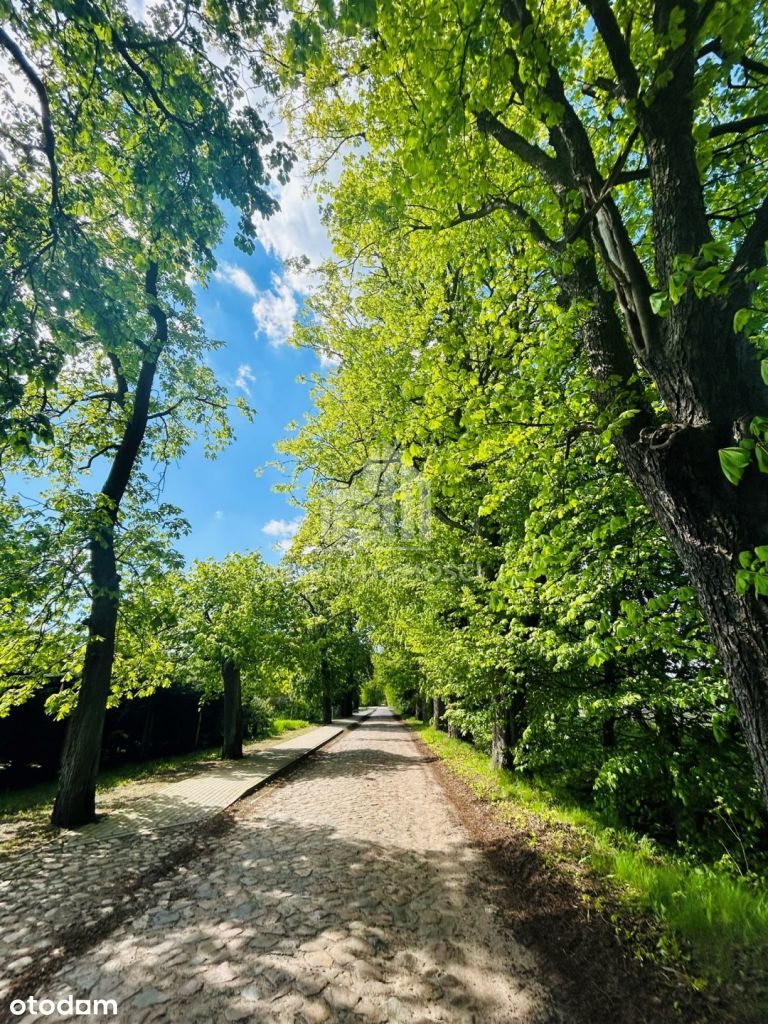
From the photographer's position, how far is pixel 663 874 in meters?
4.17

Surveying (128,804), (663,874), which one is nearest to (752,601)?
(663,874)

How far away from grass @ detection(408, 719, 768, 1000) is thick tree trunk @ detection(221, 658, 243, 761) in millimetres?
10169

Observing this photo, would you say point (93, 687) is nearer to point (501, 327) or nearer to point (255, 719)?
point (501, 327)

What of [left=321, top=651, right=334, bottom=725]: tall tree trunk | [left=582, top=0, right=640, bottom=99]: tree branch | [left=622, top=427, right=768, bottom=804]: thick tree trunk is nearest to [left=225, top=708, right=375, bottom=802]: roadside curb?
[left=321, top=651, right=334, bottom=725]: tall tree trunk

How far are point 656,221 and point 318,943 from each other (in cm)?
628

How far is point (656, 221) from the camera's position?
287cm

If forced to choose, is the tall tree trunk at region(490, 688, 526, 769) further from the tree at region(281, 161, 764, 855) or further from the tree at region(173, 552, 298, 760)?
the tree at region(173, 552, 298, 760)

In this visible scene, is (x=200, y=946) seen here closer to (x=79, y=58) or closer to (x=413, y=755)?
(x=79, y=58)

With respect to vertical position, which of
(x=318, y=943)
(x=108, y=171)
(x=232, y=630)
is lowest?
(x=318, y=943)

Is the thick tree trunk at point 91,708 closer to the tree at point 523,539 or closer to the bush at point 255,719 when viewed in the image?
the tree at point 523,539

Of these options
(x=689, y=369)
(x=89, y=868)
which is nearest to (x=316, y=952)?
(x=89, y=868)

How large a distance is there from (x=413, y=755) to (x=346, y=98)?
17257mm

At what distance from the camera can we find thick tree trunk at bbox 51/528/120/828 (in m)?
6.86

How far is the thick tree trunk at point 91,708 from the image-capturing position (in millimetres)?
6859
